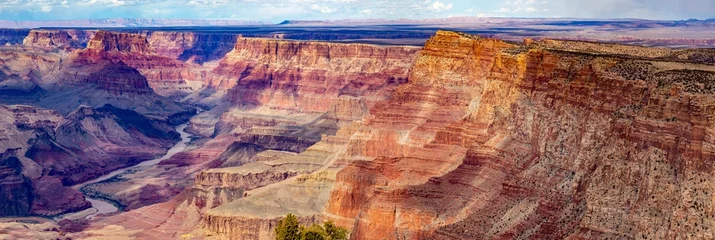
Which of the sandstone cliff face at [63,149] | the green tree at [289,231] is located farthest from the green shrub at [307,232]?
the sandstone cliff face at [63,149]

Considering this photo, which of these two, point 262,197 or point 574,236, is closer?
point 574,236

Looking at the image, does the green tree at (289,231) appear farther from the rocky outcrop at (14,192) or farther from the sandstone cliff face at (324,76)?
the sandstone cliff face at (324,76)

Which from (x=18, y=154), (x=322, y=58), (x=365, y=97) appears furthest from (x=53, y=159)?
(x=322, y=58)

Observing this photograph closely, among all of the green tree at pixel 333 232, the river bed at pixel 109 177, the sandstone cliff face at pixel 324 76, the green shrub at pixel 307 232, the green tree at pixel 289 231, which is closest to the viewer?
the green shrub at pixel 307 232

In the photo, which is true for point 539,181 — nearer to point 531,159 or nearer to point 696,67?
point 531,159

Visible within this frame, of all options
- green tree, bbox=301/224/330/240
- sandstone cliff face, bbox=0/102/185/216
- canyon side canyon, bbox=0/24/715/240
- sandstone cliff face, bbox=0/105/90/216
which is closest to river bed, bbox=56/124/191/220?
canyon side canyon, bbox=0/24/715/240
